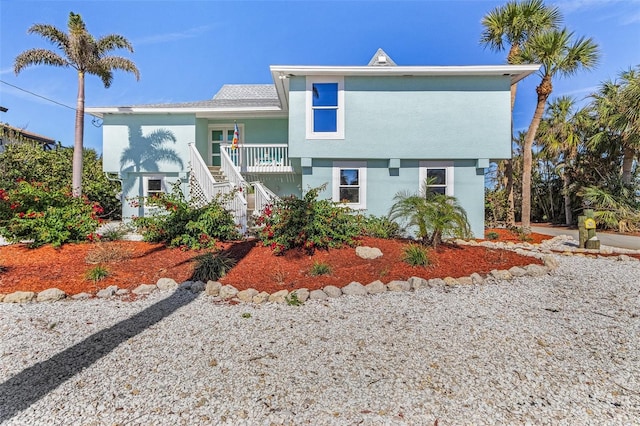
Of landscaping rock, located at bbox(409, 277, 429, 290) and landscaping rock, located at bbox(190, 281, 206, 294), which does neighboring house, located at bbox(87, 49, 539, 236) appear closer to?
landscaping rock, located at bbox(190, 281, 206, 294)

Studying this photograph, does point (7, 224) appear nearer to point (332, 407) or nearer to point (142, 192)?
point (142, 192)

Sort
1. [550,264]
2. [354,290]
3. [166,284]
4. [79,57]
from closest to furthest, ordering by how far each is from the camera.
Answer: [354,290] < [166,284] < [550,264] < [79,57]

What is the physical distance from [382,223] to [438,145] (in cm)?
339

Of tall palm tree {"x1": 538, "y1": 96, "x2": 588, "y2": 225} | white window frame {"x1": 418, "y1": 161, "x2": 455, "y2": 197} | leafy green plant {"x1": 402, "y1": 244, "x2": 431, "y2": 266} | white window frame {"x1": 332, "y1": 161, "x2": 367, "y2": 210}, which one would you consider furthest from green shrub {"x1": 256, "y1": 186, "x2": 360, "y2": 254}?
tall palm tree {"x1": 538, "y1": 96, "x2": 588, "y2": 225}

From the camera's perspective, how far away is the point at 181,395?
247 centimetres

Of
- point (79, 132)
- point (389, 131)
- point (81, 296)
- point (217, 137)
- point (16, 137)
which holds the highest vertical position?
point (16, 137)

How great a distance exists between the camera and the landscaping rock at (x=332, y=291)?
4.91 metres

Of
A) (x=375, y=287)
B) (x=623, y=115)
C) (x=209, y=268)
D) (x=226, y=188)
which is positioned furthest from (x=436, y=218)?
(x=623, y=115)

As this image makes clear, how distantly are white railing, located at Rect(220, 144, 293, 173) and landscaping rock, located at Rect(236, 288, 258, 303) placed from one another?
780 centimetres

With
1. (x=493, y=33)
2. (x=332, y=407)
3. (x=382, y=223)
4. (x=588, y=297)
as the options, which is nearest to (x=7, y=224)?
(x=332, y=407)

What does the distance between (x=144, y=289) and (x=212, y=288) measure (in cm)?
113

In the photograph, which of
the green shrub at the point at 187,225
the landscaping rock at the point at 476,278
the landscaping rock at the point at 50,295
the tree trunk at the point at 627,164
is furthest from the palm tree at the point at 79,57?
the tree trunk at the point at 627,164

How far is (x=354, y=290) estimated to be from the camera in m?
5.05

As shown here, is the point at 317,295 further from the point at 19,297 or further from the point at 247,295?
the point at 19,297
